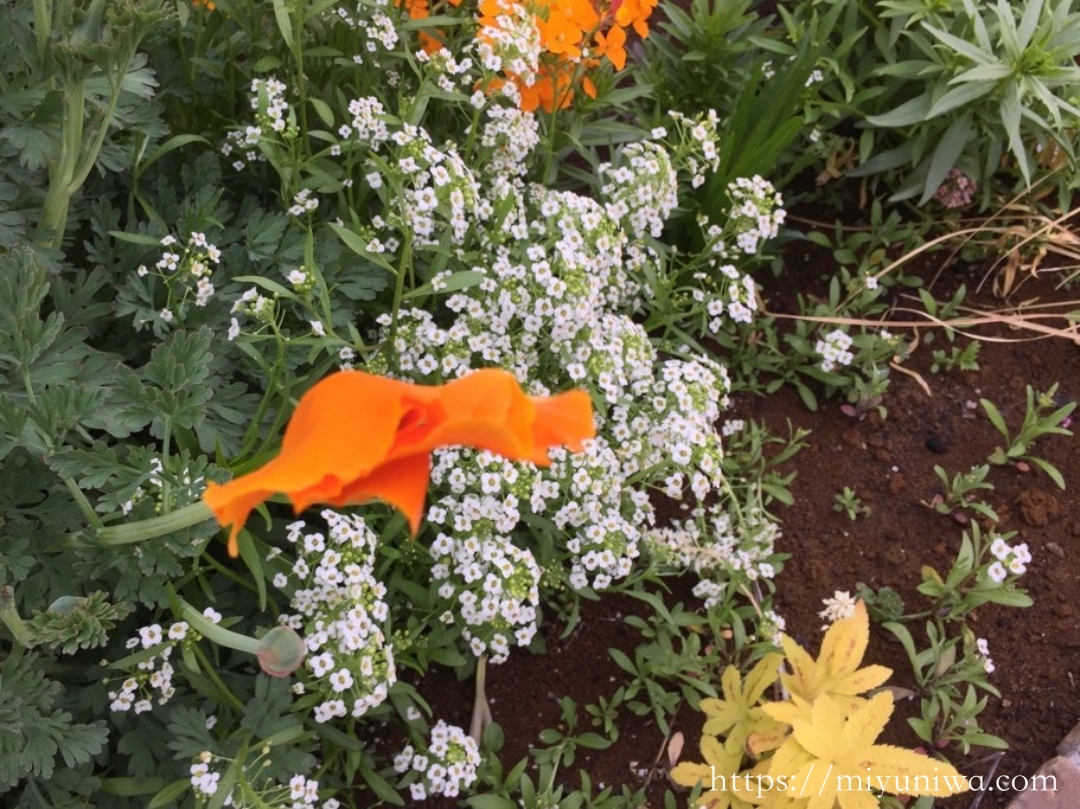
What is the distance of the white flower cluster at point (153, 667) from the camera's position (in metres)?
1.43

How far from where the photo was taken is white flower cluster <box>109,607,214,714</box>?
143 centimetres

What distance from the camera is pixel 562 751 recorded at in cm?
192

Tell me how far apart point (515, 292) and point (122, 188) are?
79 centimetres

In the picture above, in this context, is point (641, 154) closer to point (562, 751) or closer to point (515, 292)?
point (515, 292)

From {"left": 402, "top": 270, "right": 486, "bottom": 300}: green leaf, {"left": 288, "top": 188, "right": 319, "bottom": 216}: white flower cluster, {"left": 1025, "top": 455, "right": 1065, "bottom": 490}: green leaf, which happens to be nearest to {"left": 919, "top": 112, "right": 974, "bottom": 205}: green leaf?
{"left": 1025, "top": 455, "right": 1065, "bottom": 490}: green leaf

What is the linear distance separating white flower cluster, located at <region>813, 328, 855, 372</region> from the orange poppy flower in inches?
66.5

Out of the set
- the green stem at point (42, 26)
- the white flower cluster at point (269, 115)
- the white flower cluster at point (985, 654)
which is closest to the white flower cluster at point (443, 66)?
the white flower cluster at point (269, 115)

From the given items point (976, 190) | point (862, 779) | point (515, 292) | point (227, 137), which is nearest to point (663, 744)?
point (862, 779)

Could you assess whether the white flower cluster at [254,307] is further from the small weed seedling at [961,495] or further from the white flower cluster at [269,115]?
the small weed seedling at [961,495]

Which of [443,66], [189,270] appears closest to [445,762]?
[189,270]

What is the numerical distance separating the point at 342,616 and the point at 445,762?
392 millimetres

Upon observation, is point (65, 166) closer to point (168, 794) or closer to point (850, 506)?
point (168, 794)

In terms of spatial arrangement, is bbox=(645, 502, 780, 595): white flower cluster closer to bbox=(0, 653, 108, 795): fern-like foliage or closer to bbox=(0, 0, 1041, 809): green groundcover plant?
bbox=(0, 0, 1041, 809): green groundcover plant

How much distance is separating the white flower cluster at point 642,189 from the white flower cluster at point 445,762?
37.9 inches
